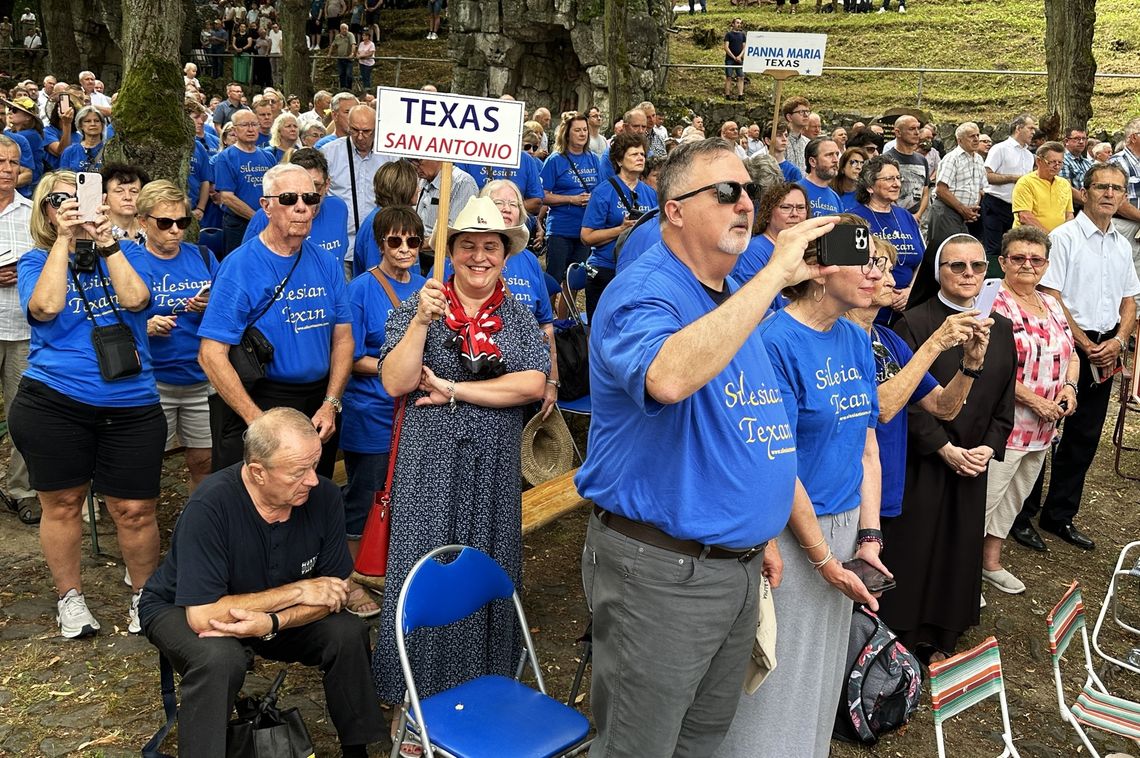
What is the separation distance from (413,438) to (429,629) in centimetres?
69

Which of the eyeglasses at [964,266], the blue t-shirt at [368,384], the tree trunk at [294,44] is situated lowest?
the blue t-shirt at [368,384]

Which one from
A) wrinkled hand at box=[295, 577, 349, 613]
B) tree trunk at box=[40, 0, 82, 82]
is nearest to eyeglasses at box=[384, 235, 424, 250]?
wrinkled hand at box=[295, 577, 349, 613]

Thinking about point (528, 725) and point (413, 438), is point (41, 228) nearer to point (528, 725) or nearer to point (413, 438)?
point (413, 438)

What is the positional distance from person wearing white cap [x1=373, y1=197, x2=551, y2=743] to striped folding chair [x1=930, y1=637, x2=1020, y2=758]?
60.9 inches

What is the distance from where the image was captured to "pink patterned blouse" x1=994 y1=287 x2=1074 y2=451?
5.43 metres

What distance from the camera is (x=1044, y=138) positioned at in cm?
1185

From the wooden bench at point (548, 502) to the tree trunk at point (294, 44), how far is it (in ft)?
49.8

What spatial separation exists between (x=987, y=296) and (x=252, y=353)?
3.15 m

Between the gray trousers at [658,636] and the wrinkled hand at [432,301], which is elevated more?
the wrinkled hand at [432,301]

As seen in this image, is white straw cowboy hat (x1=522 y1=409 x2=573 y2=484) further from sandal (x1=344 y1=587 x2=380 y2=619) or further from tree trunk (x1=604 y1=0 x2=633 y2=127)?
tree trunk (x1=604 y1=0 x2=633 y2=127)

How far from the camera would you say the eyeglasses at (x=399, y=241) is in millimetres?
4883

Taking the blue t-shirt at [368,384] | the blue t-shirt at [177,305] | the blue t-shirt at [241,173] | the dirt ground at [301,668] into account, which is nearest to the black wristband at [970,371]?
the dirt ground at [301,668]

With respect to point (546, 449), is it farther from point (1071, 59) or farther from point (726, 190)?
point (1071, 59)

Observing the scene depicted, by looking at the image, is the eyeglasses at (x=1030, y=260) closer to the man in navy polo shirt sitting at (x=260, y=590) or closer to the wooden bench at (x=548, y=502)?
the wooden bench at (x=548, y=502)
